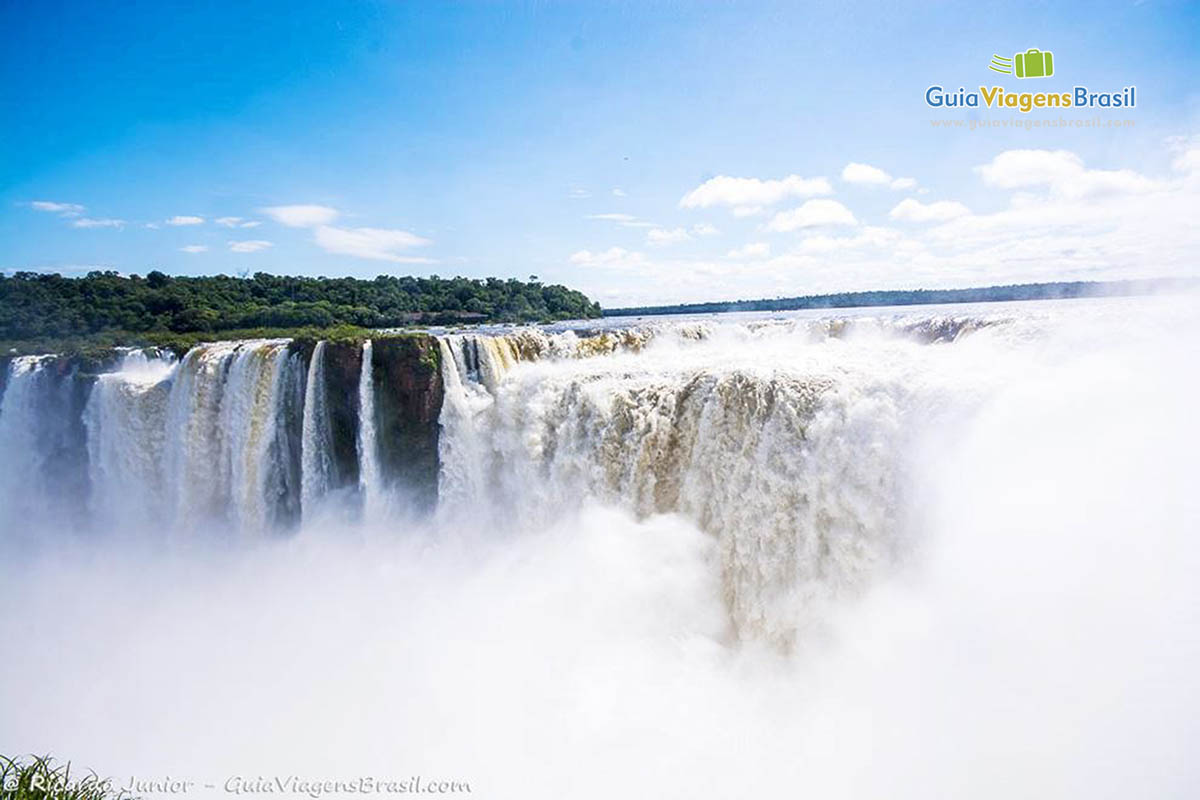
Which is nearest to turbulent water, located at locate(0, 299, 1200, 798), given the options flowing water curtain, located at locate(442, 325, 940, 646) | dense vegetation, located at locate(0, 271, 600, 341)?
flowing water curtain, located at locate(442, 325, 940, 646)

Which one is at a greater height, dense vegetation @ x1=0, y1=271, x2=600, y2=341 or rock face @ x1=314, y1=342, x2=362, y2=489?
dense vegetation @ x1=0, y1=271, x2=600, y2=341

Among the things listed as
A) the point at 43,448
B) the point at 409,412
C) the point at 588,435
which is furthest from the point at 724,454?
the point at 43,448

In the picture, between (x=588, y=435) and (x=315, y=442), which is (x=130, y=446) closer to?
(x=315, y=442)

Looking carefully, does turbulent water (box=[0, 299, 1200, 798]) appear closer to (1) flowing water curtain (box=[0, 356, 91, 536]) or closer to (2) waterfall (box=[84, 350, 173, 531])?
(2) waterfall (box=[84, 350, 173, 531])

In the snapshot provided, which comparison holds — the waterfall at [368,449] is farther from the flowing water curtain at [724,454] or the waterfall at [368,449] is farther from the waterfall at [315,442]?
the flowing water curtain at [724,454]

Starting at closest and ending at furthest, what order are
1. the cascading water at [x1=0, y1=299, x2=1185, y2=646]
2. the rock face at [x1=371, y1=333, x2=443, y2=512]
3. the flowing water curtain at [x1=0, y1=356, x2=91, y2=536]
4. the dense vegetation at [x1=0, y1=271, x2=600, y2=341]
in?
the cascading water at [x1=0, y1=299, x2=1185, y2=646] < the rock face at [x1=371, y1=333, x2=443, y2=512] < the flowing water curtain at [x1=0, y1=356, x2=91, y2=536] < the dense vegetation at [x1=0, y1=271, x2=600, y2=341]

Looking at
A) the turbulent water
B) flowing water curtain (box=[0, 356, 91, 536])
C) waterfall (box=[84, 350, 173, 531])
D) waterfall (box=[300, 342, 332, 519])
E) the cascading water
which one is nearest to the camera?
the turbulent water
